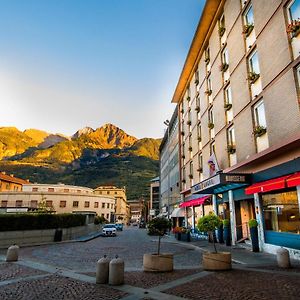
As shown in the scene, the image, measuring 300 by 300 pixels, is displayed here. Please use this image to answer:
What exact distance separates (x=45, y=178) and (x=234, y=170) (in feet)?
498

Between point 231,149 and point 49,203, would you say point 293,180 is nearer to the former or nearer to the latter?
point 231,149

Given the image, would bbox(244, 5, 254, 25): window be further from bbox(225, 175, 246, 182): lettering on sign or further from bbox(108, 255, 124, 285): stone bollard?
bbox(108, 255, 124, 285): stone bollard

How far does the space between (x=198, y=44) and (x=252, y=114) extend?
15.2 m

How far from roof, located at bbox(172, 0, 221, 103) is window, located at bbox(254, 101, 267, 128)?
11.9 metres

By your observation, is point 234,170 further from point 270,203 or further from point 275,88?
point 275,88

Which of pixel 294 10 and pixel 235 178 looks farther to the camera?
pixel 235 178

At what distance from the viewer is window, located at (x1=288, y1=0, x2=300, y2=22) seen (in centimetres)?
1227

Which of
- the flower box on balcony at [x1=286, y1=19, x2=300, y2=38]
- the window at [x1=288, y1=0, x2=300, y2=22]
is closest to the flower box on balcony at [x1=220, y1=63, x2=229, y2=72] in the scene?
the window at [x1=288, y1=0, x2=300, y2=22]

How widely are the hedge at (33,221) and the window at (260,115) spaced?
19478mm

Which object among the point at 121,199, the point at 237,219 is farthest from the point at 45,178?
the point at 237,219

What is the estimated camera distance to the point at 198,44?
28391 mm

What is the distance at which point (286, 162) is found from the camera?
13.0m

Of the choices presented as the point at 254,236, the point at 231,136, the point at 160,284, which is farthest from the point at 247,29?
the point at 160,284

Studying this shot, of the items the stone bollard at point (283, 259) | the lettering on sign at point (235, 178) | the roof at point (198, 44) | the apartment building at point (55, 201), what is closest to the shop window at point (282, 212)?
the lettering on sign at point (235, 178)
